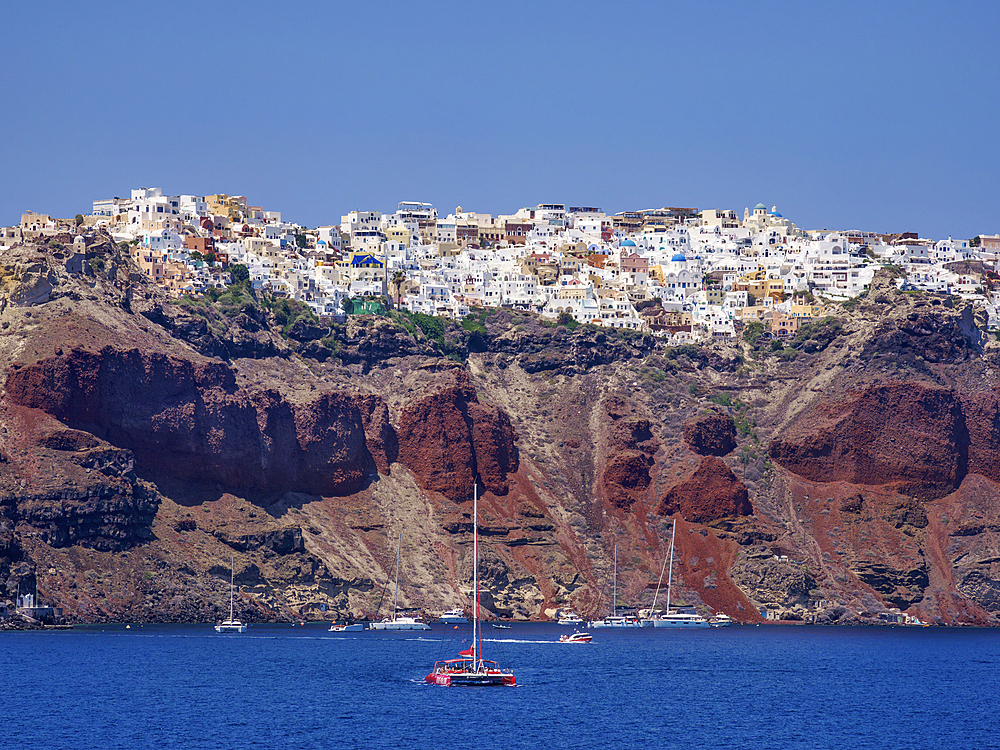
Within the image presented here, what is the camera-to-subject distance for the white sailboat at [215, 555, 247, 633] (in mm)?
165750

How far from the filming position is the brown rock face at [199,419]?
173m

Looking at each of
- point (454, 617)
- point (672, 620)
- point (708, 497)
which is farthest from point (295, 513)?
point (708, 497)

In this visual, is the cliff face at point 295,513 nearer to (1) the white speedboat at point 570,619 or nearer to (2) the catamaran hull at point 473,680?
(1) the white speedboat at point 570,619

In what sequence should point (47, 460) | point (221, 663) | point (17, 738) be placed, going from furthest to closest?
point (47, 460) < point (221, 663) < point (17, 738)

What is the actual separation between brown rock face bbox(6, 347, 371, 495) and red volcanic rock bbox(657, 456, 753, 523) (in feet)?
109

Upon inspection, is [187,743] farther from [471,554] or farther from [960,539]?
[960,539]

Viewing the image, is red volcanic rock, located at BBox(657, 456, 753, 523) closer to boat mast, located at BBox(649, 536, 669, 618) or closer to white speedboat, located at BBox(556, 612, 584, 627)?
boat mast, located at BBox(649, 536, 669, 618)

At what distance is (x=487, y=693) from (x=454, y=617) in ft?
182

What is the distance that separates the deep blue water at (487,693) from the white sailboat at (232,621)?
1.56 metres

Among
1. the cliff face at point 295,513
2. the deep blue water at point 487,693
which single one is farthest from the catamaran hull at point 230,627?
the cliff face at point 295,513

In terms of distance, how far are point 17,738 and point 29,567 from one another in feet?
183

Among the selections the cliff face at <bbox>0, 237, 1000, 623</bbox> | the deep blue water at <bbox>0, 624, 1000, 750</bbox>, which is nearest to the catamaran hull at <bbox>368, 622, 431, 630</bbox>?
the deep blue water at <bbox>0, 624, 1000, 750</bbox>

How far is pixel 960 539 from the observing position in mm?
195250

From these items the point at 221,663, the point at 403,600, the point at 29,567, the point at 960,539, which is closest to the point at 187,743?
the point at 221,663
